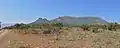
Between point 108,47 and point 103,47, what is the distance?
20.1 inches

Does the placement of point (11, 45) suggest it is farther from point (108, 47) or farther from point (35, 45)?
point (108, 47)

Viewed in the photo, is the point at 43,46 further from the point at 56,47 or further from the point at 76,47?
the point at 76,47

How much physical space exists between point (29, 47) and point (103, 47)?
5349 millimetres

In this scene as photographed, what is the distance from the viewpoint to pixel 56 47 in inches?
757

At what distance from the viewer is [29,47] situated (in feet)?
62.8

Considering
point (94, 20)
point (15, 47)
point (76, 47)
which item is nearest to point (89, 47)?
point (76, 47)

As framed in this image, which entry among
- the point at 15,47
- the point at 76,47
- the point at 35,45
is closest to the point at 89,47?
the point at 76,47

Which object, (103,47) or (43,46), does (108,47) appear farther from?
(43,46)

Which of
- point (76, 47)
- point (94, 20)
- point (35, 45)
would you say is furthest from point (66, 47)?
point (94, 20)

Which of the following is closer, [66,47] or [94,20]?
[66,47]

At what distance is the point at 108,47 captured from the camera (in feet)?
63.0

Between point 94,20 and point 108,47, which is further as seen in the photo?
point 94,20

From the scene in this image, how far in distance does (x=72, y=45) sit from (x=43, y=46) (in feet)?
7.23

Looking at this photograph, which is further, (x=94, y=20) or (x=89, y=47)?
(x=94, y=20)
